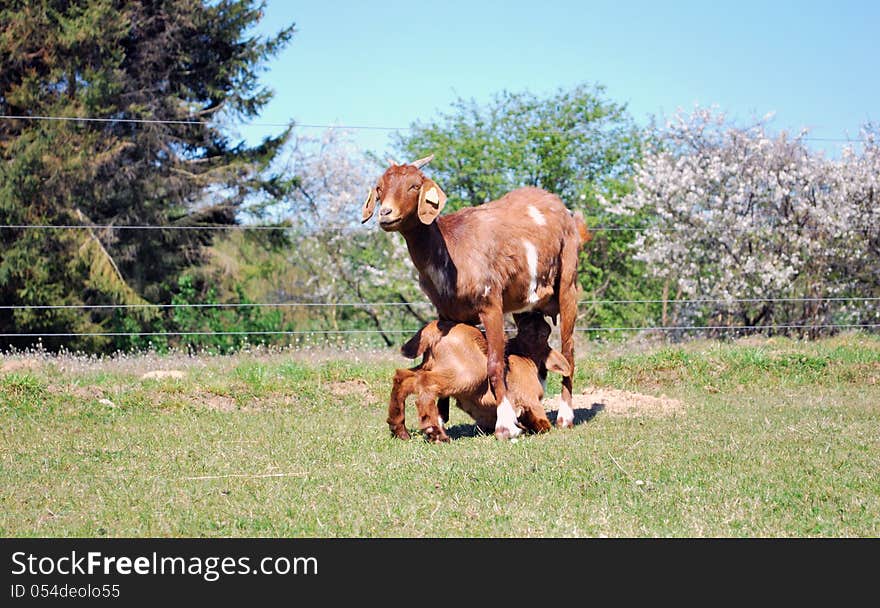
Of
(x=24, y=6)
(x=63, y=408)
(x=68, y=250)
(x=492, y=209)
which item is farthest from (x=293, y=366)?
(x=24, y=6)

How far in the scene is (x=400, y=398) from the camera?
8359 mm

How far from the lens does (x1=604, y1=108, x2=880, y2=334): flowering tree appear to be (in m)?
18.9

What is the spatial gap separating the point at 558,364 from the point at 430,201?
2.28 metres

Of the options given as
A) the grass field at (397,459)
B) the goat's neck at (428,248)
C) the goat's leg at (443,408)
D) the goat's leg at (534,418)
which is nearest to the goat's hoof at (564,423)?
the grass field at (397,459)

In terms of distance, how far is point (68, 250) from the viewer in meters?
19.8

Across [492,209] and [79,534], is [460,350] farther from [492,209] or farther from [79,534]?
[79,534]

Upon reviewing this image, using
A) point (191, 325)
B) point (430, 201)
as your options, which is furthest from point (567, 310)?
point (191, 325)

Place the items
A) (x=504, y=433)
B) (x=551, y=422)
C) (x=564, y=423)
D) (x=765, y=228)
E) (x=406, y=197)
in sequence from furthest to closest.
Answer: (x=765, y=228), (x=551, y=422), (x=564, y=423), (x=504, y=433), (x=406, y=197)

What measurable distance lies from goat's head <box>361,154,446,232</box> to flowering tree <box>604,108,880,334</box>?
11.7m

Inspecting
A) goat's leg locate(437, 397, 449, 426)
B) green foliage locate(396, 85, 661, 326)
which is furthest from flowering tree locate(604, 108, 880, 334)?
goat's leg locate(437, 397, 449, 426)

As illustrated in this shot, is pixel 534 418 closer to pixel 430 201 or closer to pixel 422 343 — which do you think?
Result: pixel 422 343

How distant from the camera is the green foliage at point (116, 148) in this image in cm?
1919

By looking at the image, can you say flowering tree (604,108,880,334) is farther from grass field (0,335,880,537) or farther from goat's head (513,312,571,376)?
goat's head (513,312,571,376)

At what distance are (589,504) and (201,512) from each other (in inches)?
95.7
